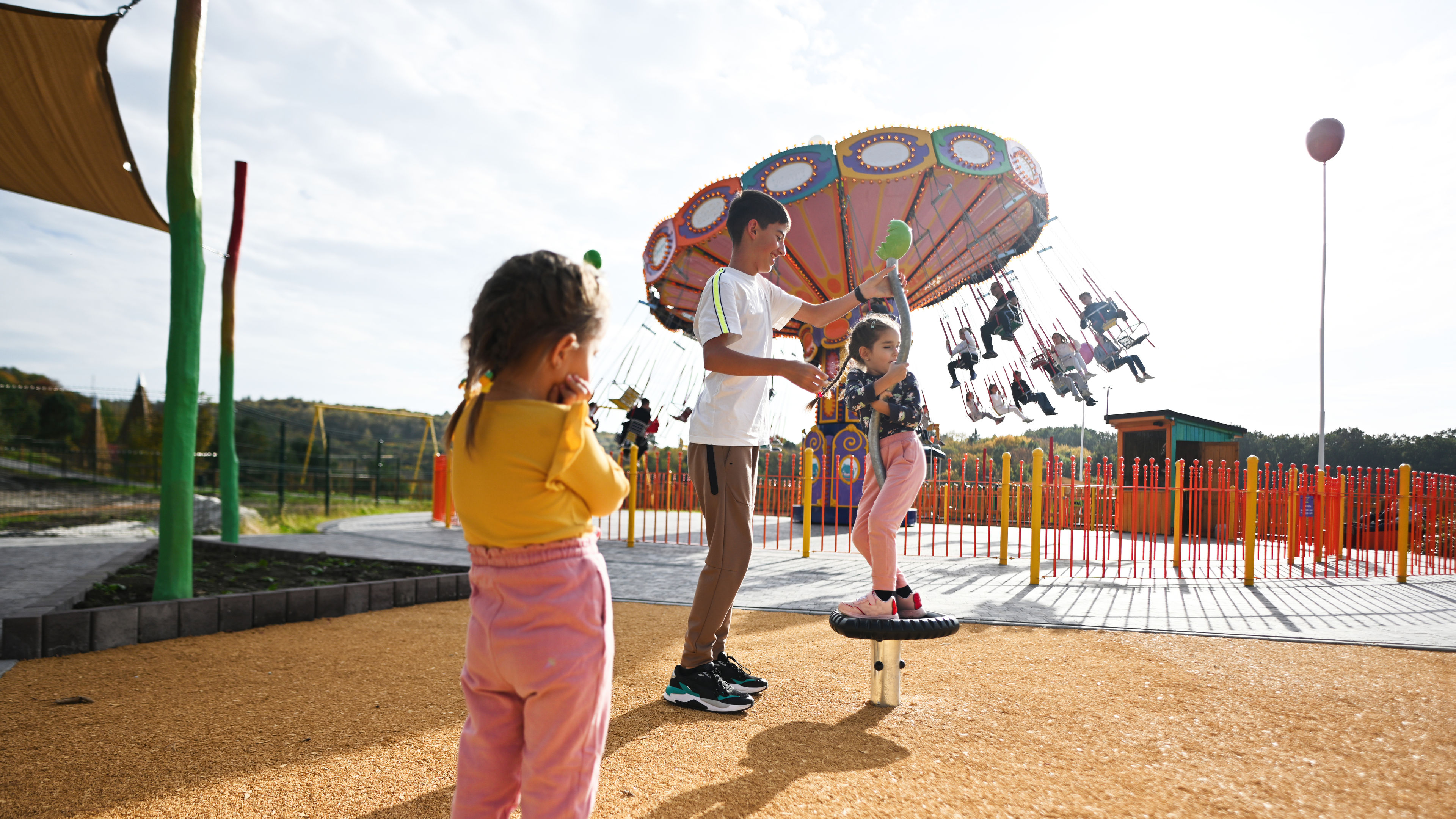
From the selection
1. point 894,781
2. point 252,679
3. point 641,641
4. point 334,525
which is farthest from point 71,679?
point 334,525

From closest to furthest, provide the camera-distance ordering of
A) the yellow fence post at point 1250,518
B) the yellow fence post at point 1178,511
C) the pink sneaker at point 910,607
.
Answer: the pink sneaker at point 910,607 → the yellow fence post at point 1250,518 → the yellow fence post at point 1178,511

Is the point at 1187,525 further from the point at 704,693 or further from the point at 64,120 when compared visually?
the point at 64,120

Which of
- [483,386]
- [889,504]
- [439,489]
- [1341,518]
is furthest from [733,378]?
[439,489]

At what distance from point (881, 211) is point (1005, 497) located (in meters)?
6.80

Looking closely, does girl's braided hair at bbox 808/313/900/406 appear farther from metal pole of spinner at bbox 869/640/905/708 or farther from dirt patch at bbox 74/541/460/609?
dirt patch at bbox 74/541/460/609

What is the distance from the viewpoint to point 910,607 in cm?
295

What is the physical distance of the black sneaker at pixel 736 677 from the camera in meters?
2.90

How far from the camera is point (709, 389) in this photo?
293 cm

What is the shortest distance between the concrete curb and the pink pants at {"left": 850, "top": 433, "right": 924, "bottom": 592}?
183cm

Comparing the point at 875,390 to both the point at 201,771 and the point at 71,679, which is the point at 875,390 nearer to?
the point at 201,771

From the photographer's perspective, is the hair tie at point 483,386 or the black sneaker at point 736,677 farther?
the black sneaker at point 736,677

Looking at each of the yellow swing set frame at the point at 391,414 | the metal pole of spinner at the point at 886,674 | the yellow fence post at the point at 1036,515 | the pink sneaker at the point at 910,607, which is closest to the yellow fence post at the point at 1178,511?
the yellow fence post at the point at 1036,515

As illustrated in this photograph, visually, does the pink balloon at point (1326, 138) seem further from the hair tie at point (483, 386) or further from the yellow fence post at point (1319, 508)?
the hair tie at point (483, 386)

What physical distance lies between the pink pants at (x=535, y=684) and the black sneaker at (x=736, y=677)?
5.02 ft
